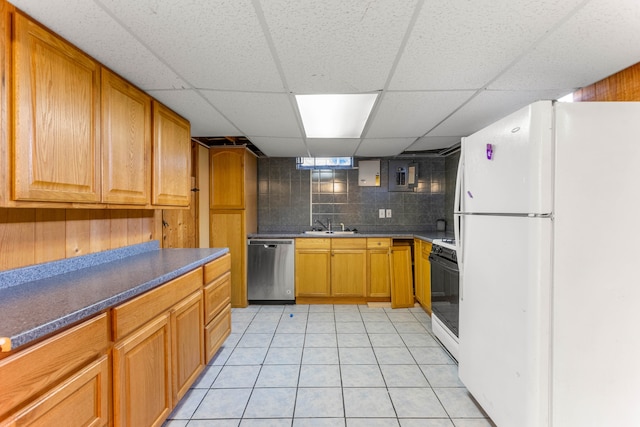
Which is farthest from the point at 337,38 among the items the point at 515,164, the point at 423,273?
the point at 423,273

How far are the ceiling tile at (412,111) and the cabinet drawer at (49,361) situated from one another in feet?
6.79

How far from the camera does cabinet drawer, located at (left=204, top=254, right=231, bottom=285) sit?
2.06 metres

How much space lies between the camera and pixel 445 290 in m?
2.37

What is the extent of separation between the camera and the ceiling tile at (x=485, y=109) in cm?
196

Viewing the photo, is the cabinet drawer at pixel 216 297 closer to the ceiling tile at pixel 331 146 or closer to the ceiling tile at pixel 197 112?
the ceiling tile at pixel 197 112

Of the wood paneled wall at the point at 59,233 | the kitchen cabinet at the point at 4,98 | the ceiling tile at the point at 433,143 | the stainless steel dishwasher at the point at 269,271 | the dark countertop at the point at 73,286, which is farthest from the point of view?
the stainless steel dishwasher at the point at 269,271

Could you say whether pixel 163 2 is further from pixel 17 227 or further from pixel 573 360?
pixel 573 360

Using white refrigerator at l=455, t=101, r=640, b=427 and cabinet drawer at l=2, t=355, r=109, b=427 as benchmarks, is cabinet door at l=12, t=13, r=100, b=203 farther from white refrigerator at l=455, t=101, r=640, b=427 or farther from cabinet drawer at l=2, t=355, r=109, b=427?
white refrigerator at l=455, t=101, r=640, b=427

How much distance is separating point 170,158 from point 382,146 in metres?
2.35

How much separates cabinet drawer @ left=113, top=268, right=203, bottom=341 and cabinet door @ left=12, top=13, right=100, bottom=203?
1.98ft

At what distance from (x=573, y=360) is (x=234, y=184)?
10.9ft

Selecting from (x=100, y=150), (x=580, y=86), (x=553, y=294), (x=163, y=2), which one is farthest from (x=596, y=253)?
(x=100, y=150)

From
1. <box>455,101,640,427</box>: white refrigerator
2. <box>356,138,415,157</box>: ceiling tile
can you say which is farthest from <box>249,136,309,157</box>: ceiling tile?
<box>455,101,640,427</box>: white refrigerator

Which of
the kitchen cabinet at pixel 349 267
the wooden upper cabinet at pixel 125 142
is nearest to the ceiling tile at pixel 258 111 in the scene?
the wooden upper cabinet at pixel 125 142
